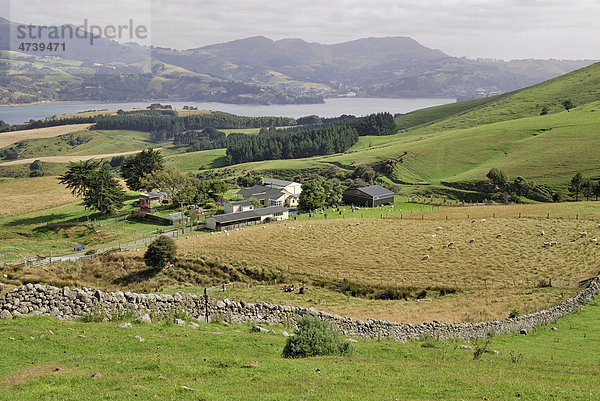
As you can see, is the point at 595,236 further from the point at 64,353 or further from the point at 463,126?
the point at 463,126

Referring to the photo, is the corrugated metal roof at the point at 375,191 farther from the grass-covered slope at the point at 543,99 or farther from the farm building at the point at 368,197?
the grass-covered slope at the point at 543,99

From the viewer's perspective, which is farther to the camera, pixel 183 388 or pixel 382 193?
pixel 382 193

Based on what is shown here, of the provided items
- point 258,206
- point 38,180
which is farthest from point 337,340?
point 38,180

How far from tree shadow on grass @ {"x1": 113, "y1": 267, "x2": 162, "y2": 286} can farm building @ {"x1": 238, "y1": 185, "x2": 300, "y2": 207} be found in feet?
139

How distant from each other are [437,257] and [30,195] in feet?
281

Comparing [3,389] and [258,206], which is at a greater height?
[3,389]

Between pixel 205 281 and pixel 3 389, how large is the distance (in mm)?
28012

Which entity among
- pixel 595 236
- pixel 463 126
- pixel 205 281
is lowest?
pixel 205 281

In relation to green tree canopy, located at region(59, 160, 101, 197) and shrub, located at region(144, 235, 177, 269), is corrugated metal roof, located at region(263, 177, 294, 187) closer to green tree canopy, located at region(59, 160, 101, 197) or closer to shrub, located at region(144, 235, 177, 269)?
green tree canopy, located at region(59, 160, 101, 197)

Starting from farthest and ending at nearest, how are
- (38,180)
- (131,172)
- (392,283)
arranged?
(38,180) < (131,172) < (392,283)

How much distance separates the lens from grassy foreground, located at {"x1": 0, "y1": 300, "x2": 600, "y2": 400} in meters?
11.8

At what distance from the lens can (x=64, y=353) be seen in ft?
46.2

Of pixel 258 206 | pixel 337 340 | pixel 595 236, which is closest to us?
pixel 337 340

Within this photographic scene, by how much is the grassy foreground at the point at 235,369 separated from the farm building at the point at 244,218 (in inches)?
1830
